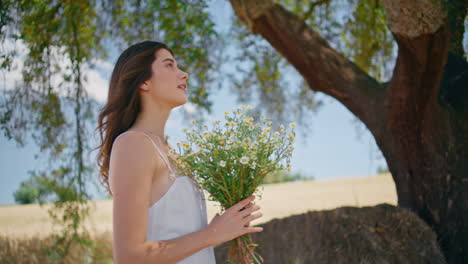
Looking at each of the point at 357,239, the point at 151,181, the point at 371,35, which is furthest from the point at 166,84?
the point at 371,35

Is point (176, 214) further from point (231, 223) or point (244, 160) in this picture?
point (244, 160)

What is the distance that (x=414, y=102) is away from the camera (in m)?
4.82

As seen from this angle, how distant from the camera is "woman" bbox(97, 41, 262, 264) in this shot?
189 cm

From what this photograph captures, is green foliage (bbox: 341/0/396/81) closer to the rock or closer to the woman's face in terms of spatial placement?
the rock

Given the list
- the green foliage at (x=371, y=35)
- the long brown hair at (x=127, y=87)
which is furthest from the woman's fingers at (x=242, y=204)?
the green foliage at (x=371, y=35)

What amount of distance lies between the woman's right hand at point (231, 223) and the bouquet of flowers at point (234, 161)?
9cm

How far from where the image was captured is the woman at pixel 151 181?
1.89 meters

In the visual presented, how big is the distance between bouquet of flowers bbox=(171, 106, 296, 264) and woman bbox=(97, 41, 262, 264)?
0.09 metres

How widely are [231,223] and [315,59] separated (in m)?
4.14

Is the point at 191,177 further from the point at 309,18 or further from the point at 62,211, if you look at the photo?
the point at 309,18

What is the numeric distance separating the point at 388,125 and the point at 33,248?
5818 millimetres

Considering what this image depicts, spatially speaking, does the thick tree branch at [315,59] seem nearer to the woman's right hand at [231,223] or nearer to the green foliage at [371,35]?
the green foliage at [371,35]

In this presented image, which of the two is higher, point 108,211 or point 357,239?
point 357,239

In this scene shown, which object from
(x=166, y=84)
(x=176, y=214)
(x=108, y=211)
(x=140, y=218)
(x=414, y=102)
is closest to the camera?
(x=140, y=218)
